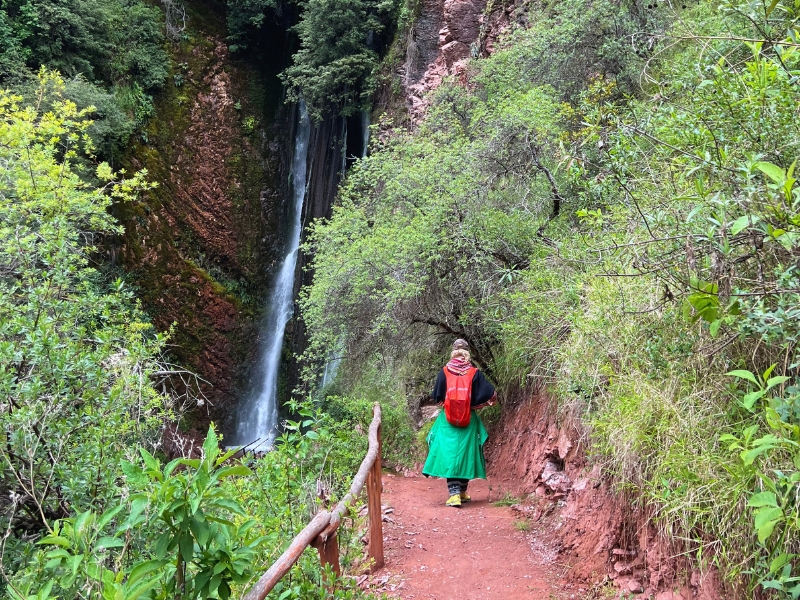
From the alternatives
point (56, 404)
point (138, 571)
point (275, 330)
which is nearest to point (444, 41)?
point (275, 330)

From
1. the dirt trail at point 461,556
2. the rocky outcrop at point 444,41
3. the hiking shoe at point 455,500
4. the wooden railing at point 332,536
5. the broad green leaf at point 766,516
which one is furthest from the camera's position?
the rocky outcrop at point 444,41

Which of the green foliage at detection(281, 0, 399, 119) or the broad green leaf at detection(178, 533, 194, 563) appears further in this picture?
the green foliage at detection(281, 0, 399, 119)

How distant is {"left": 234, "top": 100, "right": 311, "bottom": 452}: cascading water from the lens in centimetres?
1633

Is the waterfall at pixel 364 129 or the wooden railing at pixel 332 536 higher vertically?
the waterfall at pixel 364 129

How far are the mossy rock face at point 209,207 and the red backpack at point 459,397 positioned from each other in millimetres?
11902

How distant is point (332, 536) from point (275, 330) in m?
14.4

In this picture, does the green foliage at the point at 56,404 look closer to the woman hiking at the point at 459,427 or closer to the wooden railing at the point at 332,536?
the wooden railing at the point at 332,536

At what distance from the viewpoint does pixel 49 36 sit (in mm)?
14344

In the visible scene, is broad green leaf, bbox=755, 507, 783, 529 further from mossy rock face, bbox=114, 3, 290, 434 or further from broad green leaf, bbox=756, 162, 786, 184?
mossy rock face, bbox=114, 3, 290, 434

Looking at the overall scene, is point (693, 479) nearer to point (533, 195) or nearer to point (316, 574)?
point (316, 574)

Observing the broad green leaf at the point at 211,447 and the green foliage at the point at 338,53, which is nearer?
the broad green leaf at the point at 211,447

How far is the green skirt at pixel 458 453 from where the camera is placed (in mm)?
5965

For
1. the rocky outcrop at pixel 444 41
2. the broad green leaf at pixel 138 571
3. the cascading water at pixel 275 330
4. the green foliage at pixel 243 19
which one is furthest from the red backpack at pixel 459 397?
the green foliage at pixel 243 19

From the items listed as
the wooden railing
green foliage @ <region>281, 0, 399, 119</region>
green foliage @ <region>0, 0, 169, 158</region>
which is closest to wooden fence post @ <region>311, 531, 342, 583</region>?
the wooden railing
